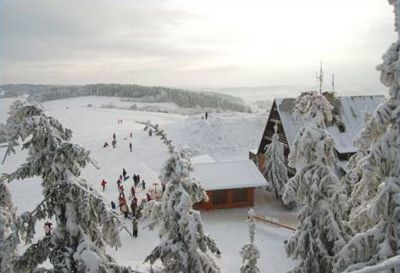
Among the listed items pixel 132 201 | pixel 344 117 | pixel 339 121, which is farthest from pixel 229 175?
pixel 344 117

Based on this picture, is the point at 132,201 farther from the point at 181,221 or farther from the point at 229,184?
the point at 181,221

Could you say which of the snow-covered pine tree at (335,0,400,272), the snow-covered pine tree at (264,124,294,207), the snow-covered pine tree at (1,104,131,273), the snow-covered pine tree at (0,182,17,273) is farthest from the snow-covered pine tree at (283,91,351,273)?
the snow-covered pine tree at (264,124,294,207)

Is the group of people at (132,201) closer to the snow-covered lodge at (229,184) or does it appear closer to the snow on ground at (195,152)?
the snow on ground at (195,152)

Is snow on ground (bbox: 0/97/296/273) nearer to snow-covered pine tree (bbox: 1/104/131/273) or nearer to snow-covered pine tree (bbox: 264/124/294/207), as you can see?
snow-covered pine tree (bbox: 1/104/131/273)

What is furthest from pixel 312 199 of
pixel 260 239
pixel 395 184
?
pixel 260 239

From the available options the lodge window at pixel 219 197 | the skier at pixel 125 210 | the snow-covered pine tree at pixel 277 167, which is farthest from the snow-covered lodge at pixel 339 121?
the skier at pixel 125 210

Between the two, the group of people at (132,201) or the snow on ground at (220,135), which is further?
the snow on ground at (220,135)
